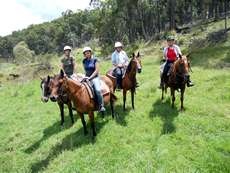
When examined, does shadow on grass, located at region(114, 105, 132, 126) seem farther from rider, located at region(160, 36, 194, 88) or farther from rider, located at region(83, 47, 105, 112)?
rider, located at region(160, 36, 194, 88)

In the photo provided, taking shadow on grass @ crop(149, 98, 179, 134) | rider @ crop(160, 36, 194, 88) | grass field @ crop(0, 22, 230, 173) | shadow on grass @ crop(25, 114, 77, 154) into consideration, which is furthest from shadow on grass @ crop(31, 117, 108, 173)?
rider @ crop(160, 36, 194, 88)

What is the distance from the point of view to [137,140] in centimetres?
1074

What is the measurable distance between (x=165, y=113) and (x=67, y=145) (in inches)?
175

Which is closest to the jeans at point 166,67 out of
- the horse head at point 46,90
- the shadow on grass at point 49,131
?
the shadow on grass at point 49,131

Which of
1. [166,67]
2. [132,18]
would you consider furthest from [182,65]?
[132,18]

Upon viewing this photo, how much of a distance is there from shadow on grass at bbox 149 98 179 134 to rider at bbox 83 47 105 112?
262cm

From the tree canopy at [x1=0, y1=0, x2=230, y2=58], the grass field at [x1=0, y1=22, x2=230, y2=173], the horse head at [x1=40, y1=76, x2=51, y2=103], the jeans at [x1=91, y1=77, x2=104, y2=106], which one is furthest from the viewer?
the tree canopy at [x1=0, y1=0, x2=230, y2=58]

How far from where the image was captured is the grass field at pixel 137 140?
930 centimetres

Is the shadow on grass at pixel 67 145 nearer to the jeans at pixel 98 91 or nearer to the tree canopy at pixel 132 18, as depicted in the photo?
the jeans at pixel 98 91

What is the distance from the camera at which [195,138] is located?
1041 cm

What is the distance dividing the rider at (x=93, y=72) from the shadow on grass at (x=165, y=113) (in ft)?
8.60

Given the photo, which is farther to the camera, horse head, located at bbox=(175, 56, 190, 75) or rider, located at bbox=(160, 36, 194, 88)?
rider, located at bbox=(160, 36, 194, 88)

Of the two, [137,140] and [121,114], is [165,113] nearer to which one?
[121,114]

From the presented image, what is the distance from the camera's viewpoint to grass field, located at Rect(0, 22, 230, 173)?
9297mm
